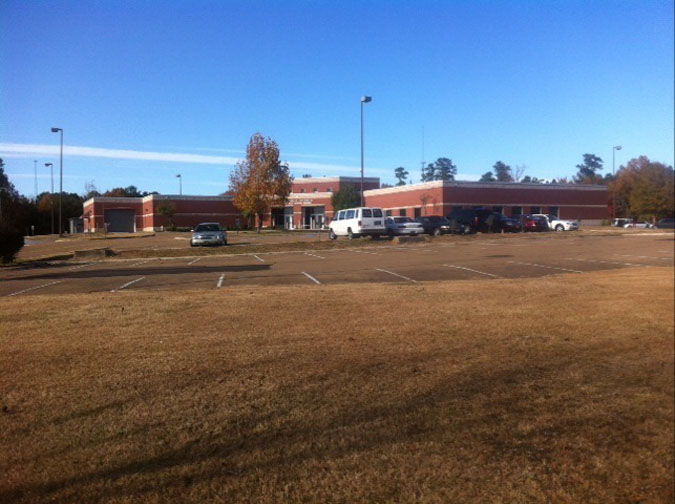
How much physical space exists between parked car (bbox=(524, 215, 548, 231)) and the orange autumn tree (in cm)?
1339

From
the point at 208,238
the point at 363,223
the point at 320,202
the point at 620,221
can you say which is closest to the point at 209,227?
the point at 208,238

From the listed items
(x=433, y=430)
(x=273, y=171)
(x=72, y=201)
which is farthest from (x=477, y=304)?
(x=273, y=171)

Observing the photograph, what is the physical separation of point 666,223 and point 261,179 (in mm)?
15417

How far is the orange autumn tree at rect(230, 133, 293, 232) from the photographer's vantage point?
16.2 meters

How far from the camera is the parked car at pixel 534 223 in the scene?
84.1ft

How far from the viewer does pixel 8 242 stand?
5.21 metres

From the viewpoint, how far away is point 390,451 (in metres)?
3.38

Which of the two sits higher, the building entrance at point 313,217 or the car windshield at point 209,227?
the building entrance at point 313,217

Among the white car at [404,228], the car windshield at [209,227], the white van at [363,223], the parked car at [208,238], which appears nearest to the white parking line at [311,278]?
the parked car at [208,238]

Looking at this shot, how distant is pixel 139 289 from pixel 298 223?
2984 cm

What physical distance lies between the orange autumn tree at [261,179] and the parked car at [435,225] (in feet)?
51.0

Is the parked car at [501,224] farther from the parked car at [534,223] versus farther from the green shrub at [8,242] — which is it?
the green shrub at [8,242]

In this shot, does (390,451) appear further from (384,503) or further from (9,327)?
(9,327)

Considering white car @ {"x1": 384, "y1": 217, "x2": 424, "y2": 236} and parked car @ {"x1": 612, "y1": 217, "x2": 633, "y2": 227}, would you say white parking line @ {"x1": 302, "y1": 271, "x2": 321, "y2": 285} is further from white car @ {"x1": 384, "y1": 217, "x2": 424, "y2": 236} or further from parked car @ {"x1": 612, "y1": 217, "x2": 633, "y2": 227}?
white car @ {"x1": 384, "y1": 217, "x2": 424, "y2": 236}
